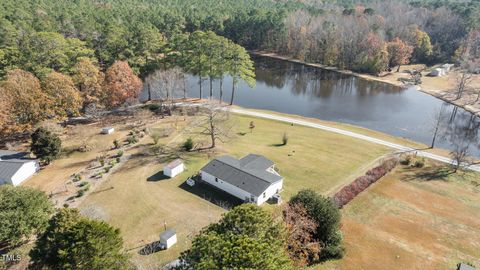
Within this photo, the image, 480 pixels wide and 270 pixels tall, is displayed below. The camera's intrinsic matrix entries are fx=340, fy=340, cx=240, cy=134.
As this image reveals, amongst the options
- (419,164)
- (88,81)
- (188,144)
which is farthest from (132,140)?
(419,164)

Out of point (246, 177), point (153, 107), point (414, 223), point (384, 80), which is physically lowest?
point (414, 223)

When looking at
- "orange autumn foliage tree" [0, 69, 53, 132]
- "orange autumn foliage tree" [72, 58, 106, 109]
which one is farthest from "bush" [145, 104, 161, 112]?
"orange autumn foliage tree" [0, 69, 53, 132]

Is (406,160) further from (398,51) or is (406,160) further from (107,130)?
(398,51)

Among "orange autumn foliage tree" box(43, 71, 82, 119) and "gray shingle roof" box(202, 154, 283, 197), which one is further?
"orange autumn foliage tree" box(43, 71, 82, 119)

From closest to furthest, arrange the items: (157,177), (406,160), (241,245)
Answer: (241,245), (157,177), (406,160)

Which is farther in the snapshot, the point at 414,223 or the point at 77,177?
the point at 77,177

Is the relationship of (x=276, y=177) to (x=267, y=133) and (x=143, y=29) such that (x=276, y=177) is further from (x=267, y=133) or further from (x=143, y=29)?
(x=143, y=29)

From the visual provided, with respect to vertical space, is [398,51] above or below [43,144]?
above

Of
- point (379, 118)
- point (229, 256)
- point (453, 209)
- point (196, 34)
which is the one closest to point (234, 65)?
point (196, 34)

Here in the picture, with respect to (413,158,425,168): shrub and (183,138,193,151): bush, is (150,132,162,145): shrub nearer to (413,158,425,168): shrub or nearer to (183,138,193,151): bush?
(183,138,193,151): bush
